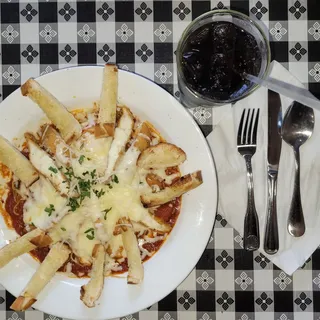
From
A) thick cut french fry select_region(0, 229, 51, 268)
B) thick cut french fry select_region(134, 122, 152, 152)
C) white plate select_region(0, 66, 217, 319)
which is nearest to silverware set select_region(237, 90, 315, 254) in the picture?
white plate select_region(0, 66, 217, 319)

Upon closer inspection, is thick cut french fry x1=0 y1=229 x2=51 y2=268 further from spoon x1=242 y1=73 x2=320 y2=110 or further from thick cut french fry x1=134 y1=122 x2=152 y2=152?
spoon x1=242 y1=73 x2=320 y2=110

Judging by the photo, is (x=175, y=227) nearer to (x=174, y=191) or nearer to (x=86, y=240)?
(x=174, y=191)

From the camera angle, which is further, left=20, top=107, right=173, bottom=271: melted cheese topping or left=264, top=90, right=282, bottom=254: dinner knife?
left=264, top=90, right=282, bottom=254: dinner knife

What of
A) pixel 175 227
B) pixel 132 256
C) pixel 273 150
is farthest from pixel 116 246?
pixel 273 150

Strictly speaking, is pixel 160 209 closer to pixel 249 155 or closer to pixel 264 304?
pixel 249 155

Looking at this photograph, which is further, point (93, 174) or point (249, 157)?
point (249, 157)
